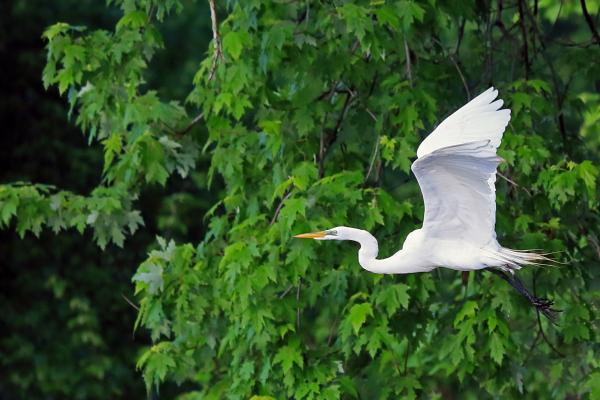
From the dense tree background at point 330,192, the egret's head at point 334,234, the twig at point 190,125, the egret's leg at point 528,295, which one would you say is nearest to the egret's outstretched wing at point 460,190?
the egret's head at point 334,234

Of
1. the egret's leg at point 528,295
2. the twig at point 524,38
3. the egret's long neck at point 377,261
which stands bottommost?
the egret's leg at point 528,295

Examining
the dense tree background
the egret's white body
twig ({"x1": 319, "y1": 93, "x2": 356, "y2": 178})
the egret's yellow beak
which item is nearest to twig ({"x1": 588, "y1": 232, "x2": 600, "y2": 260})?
the dense tree background

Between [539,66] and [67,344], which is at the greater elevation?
[539,66]

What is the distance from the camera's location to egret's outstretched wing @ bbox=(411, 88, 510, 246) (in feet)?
18.9

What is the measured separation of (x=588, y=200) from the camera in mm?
7543

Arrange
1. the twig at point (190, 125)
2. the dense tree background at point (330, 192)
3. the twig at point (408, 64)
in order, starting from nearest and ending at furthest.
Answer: the dense tree background at point (330, 192), the twig at point (408, 64), the twig at point (190, 125)

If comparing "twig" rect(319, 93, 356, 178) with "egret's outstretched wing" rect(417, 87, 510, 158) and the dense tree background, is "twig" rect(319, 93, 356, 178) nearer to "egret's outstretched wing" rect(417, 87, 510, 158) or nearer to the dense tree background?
the dense tree background

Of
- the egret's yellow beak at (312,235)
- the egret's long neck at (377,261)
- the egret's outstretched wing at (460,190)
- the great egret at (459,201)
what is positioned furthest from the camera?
the egret's yellow beak at (312,235)

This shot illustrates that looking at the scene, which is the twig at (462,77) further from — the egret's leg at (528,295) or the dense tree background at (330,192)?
the egret's leg at (528,295)

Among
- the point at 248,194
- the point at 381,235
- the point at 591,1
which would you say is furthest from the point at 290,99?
the point at 591,1

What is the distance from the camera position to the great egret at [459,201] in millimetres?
5836

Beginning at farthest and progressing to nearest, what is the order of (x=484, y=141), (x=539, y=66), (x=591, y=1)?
(x=591, y=1) < (x=539, y=66) < (x=484, y=141)

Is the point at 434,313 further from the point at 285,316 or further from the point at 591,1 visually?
the point at 591,1

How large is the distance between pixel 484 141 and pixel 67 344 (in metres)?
12.7
